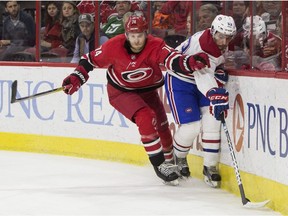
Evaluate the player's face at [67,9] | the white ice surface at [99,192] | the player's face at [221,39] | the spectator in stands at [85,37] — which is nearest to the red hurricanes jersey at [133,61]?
the player's face at [221,39]

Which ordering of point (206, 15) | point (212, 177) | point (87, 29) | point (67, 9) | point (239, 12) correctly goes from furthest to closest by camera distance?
1. point (67, 9)
2. point (87, 29)
3. point (206, 15)
4. point (239, 12)
5. point (212, 177)

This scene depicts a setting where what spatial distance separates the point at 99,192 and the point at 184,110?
74cm

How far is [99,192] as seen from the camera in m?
5.66

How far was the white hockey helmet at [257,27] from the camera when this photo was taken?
21.1 ft

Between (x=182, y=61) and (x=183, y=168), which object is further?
(x=183, y=168)

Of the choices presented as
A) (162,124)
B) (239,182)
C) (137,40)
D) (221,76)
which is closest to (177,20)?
(162,124)

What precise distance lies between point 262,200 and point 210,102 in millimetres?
723

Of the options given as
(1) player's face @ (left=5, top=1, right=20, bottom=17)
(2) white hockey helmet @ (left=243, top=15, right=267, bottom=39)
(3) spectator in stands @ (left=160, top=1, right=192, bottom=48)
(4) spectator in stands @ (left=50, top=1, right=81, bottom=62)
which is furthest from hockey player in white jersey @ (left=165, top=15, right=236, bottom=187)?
(1) player's face @ (left=5, top=1, right=20, bottom=17)

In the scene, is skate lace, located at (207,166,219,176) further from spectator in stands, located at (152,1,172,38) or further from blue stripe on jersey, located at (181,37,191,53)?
spectator in stands, located at (152,1,172,38)

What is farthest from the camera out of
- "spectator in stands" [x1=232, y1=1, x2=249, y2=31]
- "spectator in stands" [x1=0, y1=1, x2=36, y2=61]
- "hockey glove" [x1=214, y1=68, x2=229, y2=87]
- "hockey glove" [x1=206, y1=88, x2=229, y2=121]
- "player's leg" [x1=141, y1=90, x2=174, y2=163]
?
"spectator in stands" [x1=0, y1=1, x2=36, y2=61]

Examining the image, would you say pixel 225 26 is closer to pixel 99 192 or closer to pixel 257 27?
pixel 257 27

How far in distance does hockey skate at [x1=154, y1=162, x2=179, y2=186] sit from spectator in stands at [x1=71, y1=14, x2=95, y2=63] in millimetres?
1969

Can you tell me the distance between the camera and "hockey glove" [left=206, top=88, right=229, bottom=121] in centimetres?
541

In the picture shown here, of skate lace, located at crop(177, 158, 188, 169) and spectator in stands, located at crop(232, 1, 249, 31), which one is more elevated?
spectator in stands, located at crop(232, 1, 249, 31)
